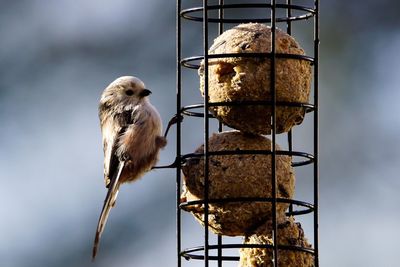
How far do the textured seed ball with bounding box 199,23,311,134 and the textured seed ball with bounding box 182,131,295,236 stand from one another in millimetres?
94

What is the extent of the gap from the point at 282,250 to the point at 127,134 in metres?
1.33

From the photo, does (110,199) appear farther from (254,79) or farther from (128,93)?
(254,79)

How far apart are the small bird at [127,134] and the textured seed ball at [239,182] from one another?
82 centimetres

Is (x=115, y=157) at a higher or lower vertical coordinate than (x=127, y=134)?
lower

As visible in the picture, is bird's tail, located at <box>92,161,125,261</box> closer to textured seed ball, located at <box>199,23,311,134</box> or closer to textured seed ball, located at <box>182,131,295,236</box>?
textured seed ball, located at <box>182,131,295,236</box>

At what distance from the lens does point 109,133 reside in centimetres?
748

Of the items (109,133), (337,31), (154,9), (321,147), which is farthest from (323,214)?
(109,133)

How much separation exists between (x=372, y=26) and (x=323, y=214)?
1.32 meters

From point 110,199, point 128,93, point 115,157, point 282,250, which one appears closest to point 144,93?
point 128,93

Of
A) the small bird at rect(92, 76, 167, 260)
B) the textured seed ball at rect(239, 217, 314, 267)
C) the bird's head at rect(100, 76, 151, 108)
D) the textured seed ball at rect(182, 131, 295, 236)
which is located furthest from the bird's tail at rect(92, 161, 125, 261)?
the textured seed ball at rect(239, 217, 314, 267)

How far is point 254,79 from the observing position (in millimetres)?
6250

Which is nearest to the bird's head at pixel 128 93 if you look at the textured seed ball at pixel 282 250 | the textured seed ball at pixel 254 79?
the textured seed ball at pixel 254 79

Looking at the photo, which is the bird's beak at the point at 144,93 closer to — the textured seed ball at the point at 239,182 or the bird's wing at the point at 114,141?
the bird's wing at the point at 114,141

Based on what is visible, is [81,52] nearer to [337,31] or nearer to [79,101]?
[79,101]
